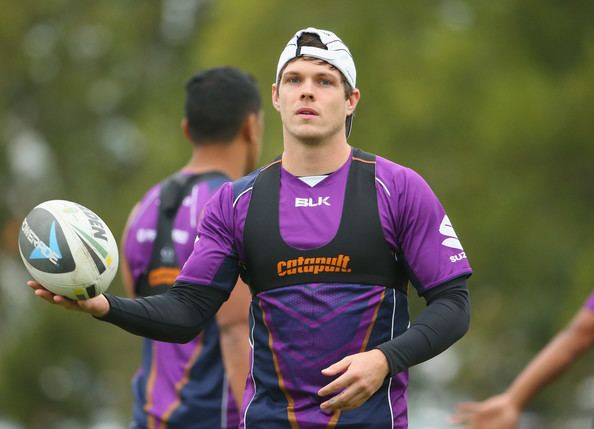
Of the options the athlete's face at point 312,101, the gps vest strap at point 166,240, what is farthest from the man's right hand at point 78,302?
the gps vest strap at point 166,240

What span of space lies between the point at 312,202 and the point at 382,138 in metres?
15.4

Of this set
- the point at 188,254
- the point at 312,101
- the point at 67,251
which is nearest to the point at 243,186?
the point at 312,101

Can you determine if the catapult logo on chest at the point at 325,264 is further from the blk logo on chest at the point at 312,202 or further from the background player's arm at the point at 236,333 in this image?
the background player's arm at the point at 236,333

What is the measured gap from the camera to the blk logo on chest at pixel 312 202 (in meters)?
6.09

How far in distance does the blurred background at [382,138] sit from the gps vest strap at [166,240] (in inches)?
442

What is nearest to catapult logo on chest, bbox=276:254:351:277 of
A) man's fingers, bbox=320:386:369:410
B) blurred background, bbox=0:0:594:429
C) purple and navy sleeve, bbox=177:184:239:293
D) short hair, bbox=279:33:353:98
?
purple and navy sleeve, bbox=177:184:239:293

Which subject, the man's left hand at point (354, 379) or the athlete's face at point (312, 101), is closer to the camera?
the man's left hand at point (354, 379)

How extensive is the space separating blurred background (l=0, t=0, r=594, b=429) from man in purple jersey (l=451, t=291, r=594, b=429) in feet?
34.5

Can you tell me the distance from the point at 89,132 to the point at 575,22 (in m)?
17.0

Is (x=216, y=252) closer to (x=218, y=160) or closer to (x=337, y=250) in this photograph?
(x=337, y=250)

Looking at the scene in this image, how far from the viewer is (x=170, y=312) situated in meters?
6.03

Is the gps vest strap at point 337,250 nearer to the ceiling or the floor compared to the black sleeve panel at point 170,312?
nearer to the ceiling

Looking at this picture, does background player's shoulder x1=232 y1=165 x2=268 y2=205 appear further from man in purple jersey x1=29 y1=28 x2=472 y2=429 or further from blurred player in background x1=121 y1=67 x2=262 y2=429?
blurred player in background x1=121 y1=67 x2=262 y2=429

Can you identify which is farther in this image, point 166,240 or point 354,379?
point 166,240
